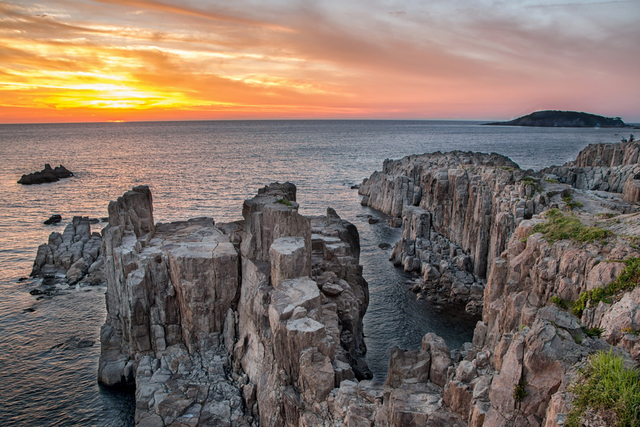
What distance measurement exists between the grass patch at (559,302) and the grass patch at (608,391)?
312 inches

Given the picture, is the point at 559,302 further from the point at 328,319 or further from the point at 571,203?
the point at 571,203

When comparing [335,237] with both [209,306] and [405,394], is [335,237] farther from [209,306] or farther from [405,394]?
[405,394]

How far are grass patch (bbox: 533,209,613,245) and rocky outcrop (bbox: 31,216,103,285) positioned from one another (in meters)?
49.6

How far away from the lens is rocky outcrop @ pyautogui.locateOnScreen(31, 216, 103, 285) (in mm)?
53031

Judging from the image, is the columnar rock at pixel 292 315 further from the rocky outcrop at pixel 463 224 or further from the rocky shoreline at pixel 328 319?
the rocky outcrop at pixel 463 224

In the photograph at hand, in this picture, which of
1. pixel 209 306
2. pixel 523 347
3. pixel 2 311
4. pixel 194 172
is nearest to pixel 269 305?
pixel 209 306

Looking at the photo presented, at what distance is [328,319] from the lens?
28.6m

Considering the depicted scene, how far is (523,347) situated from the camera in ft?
52.2

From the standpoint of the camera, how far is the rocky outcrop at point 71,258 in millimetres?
53031

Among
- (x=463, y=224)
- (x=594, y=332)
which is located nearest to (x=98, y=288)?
(x=463, y=224)

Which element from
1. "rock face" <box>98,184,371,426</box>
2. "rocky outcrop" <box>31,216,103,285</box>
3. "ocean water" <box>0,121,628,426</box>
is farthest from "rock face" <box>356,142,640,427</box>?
"rocky outcrop" <box>31,216,103,285</box>

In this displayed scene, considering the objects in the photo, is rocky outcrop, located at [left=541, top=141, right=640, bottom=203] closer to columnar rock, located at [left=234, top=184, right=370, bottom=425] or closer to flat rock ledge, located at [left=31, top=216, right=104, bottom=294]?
columnar rock, located at [left=234, top=184, right=370, bottom=425]

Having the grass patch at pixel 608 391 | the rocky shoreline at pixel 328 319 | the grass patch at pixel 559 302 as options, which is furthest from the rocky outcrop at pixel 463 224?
the grass patch at pixel 608 391

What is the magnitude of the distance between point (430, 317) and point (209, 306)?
24.9 m
